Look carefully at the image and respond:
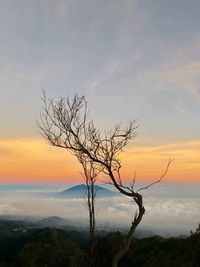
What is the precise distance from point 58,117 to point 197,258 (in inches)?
896

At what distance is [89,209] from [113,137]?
14.4 ft

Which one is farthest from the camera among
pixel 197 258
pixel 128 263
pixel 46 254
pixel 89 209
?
pixel 46 254

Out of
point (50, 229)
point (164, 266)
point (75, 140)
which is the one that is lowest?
point (164, 266)

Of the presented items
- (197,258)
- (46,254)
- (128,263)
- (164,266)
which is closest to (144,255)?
(128,263)

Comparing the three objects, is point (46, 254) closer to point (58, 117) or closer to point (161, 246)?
point (161, 246)

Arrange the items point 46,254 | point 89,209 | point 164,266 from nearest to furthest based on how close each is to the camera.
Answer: point 89,209 → point 164,266 → point 46,254

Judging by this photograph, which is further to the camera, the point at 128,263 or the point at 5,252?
the point at 5,252

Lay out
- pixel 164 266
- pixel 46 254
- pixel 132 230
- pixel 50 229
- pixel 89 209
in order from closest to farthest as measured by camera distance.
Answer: pixel 132 230 < pixel 89 209 < pixel 164 266 < pixel 46 254 < pixel 50 229

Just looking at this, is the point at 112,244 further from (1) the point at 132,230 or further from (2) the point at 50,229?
(2) the point at 50,229

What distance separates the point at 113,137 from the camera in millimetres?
11766

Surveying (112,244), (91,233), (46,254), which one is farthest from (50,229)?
(91,233)

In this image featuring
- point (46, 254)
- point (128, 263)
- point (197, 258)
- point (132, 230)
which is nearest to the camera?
point (132, 230)

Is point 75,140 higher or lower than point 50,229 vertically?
lower

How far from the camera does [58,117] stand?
11.7 meters
